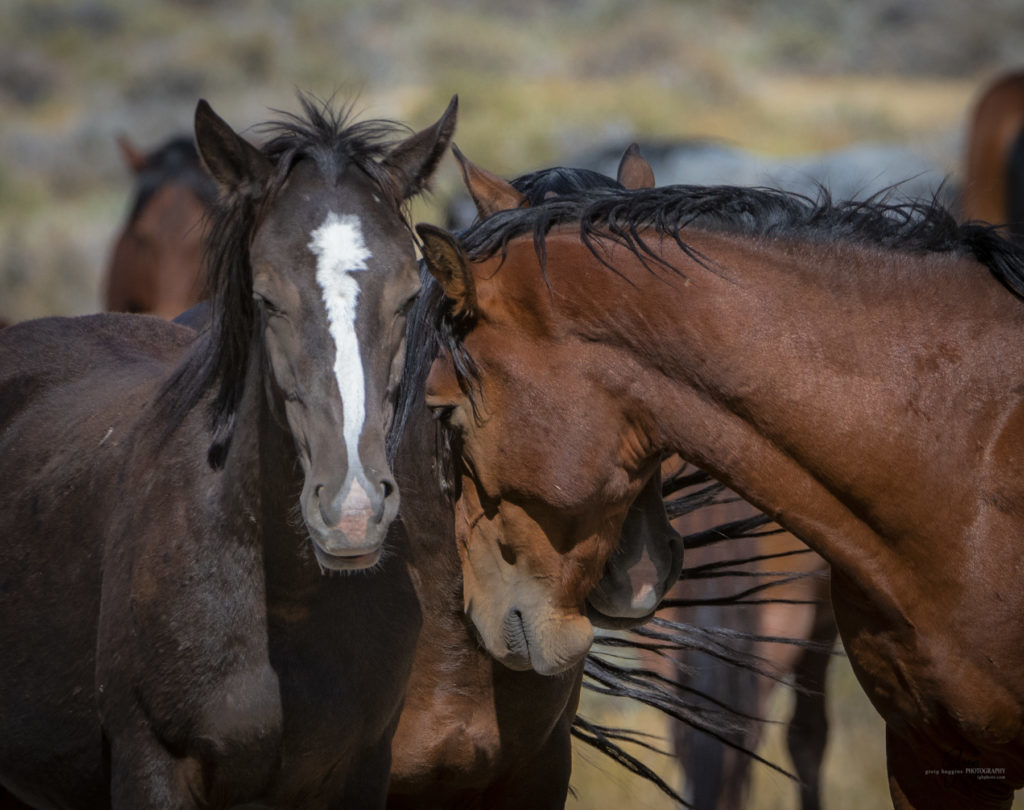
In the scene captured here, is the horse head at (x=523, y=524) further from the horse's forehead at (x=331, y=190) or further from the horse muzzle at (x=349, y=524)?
the horse muzzle at (x=349, y=524)

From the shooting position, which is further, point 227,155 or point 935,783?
point 935,783

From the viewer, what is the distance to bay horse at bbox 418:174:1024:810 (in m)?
2.86

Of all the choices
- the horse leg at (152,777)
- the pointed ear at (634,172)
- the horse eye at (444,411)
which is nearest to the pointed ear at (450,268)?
the horse eye at (444,411)

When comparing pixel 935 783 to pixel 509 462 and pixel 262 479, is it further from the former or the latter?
pixel 262 479

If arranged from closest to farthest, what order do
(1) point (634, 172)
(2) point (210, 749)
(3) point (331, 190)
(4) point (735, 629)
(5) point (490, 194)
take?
(3) point (331, 190), (2) point (210, 749), (5) point (490, 194), (1) point (634, 172), (4) point (735, 629)

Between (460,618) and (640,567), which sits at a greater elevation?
(640,567)

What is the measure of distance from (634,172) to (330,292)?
Result: 1.44 meters

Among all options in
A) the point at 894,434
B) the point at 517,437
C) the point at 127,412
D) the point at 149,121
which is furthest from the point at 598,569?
the point at 149,121

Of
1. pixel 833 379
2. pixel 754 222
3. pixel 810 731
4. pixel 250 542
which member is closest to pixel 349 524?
pixel 250 542

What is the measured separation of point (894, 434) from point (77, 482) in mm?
2043

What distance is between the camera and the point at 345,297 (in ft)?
8.36

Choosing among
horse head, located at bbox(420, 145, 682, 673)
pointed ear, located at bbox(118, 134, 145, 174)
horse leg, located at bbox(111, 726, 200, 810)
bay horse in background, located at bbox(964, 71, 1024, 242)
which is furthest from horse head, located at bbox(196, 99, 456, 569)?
bay horse in background, located at bbox(964, 71, 1024, 242)

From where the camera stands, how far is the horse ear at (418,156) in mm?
2889

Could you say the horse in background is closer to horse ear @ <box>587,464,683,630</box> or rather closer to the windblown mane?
horse ear @ <box>587,464,683,630</box>
